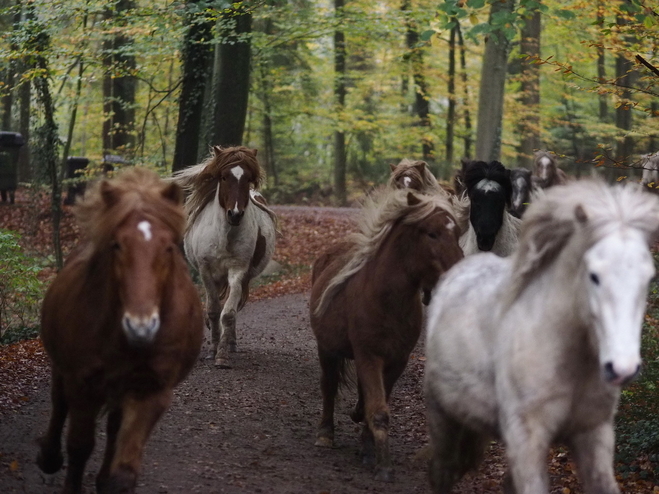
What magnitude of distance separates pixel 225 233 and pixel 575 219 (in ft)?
25.0

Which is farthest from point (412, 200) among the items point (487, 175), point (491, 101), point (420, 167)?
point (491, 101)

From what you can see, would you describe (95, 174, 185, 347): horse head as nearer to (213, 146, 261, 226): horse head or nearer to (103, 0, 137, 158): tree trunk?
(213, 146, 261, 226): horse head

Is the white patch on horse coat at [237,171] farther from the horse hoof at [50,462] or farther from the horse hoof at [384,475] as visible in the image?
the horse hoof at [50,462]

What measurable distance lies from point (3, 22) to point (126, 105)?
7951 millimetres

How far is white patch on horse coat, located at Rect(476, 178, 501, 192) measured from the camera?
9359 mm

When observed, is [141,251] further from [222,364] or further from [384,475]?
[222,364]

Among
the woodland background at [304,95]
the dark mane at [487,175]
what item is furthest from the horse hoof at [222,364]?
the dark mane at [487,175]

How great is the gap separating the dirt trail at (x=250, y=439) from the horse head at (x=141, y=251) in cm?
201

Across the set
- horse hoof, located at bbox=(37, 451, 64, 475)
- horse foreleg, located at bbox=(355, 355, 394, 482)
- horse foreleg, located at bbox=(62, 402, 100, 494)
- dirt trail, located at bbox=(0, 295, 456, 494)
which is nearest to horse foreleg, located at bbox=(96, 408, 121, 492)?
horse foreleg, located at bbox=(62, 402, 100, 494)

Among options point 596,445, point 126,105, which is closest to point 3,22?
point 126,105

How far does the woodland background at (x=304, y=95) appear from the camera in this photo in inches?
355

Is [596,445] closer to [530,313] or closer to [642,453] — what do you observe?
[530,313]

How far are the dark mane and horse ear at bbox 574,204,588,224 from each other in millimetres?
5877

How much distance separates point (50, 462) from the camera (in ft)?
18.1
